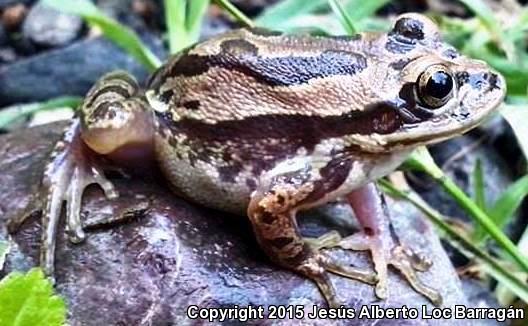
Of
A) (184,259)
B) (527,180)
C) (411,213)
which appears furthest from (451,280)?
(184,259)

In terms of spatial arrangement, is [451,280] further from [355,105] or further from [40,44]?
[40,44]

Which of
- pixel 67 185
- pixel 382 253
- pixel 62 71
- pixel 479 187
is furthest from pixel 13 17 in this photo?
pixel 382 253

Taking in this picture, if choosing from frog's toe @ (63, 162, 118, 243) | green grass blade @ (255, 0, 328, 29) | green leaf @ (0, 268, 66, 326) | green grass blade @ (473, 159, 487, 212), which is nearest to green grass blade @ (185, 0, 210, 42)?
green grass blade @ (255, 0, 328, 29)

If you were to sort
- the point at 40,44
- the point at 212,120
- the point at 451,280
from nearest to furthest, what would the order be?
1. the point at 212,120
2. the point at 451,280
3. the point at 40,44

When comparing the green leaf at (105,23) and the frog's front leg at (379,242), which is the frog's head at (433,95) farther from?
the green leaf at (105,23)

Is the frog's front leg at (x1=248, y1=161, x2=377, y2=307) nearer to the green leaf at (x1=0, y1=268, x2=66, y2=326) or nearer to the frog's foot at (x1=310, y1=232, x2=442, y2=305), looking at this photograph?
the frog's foot at (x1=310, y1=232, x2=442, y2=305)

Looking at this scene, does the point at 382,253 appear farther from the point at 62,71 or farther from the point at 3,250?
the point at 62,71

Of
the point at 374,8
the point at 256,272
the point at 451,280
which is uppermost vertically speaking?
the point at 374,8
